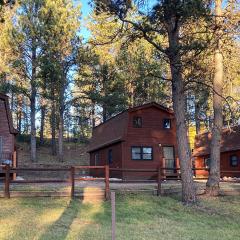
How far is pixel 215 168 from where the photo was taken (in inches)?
773

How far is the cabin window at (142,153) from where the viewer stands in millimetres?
29250

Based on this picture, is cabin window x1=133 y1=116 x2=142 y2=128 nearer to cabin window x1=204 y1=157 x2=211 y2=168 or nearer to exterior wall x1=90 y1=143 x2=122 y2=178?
exterior wall x1=90 y1=143 x2=122 y2=178

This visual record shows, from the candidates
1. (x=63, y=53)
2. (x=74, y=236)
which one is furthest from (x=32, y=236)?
(x=63, y=53)

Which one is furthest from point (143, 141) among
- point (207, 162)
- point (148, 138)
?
point (207, 162)

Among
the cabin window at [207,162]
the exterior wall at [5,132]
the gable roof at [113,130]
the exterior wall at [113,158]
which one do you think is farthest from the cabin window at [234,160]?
the exterior wall at [5,132]

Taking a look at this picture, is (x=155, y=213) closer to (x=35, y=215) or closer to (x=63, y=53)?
(x=35, y=215)

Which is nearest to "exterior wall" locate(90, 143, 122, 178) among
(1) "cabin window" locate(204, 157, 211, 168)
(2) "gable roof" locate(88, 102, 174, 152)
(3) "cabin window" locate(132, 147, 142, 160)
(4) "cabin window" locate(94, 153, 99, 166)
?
(4) "cabin window" locate(94, 153, 99, 166)

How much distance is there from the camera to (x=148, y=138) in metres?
29.6

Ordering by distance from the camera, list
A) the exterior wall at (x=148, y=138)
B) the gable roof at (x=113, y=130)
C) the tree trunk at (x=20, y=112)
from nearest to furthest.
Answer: the exterior wall at (x=148, y=138)
the gable roof at (x=113, y=130)
the tree trunk at (x=20, y=112)

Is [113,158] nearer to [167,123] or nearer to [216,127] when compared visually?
[167,123]

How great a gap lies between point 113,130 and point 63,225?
771 inches

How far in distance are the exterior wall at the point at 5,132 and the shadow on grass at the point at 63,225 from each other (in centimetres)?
969

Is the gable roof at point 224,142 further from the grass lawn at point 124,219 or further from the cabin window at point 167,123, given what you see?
the grass lawn at point 124,219

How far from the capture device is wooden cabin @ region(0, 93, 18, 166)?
23922 millimetres
